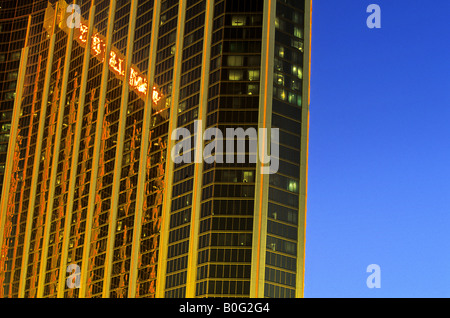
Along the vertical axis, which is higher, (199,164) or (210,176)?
(199,164)

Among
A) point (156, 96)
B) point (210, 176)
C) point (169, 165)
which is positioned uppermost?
point (156, 96)

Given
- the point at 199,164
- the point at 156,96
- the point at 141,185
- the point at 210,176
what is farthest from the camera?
the point at 156,96

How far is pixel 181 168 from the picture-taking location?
583 feet

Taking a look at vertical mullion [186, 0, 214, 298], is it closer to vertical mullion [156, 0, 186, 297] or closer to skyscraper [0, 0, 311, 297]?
skyscraper [0, 0, 311, 297]

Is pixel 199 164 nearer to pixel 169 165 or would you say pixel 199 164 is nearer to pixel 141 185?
pixel 169 165

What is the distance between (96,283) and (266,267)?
47.9m
